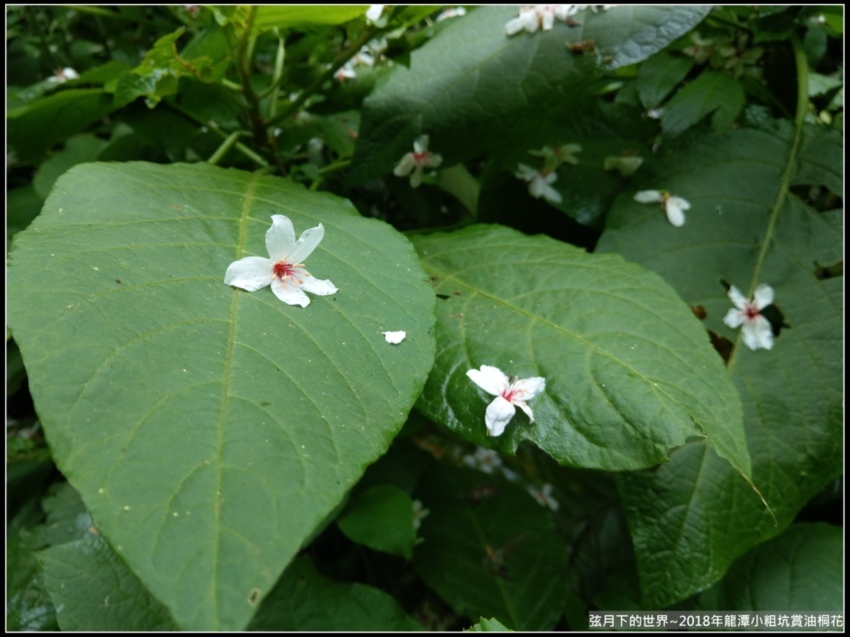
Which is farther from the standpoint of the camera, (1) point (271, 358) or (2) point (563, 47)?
(2) point (563, 47)

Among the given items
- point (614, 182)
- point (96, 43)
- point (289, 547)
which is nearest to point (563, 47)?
point (614, 182)

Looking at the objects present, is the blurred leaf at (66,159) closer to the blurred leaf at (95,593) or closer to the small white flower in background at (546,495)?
the blurred leaf at (95,593)

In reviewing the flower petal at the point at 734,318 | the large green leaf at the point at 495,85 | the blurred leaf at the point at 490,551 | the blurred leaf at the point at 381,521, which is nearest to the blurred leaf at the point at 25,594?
the blurred leaf at the point at 381,521

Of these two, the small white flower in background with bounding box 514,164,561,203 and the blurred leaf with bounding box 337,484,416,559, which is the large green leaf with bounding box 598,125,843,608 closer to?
the small white flower in background with bounding box 514,164,561,203

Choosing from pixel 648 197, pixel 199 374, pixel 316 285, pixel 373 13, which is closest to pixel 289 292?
pixel 316 285

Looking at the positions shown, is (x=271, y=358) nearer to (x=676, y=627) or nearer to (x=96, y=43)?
(x=676, y=627)

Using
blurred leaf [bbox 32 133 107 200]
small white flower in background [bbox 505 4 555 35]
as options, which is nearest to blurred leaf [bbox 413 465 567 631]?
small white flower in background [bbox 505 4 555 35]
